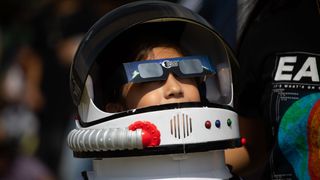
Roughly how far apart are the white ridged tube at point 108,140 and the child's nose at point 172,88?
0.60ft

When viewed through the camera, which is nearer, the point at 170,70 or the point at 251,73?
the point at 170,70

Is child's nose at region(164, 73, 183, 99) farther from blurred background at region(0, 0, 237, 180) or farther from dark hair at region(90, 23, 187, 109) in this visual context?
blurred background at region(0, 0, 237, 180)

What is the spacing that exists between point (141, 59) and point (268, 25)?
548 mm

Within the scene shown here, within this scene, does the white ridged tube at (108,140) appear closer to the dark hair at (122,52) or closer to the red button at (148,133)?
the red button at (148,133)

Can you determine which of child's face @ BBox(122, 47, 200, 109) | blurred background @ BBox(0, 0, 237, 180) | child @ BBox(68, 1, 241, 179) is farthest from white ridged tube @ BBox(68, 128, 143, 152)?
blurred background @ BBox(0, 0, 237, 180)

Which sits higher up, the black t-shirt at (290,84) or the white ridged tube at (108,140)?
the black t-shirt at (290,84)

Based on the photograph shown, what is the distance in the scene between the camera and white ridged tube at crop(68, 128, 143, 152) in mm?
2432

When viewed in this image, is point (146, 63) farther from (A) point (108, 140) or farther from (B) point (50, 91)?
(B) point (50, 91)

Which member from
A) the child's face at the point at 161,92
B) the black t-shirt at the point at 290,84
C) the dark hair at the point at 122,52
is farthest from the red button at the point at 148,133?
the black t-shirt at the point at 290,84

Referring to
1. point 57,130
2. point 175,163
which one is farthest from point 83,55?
point 57,130

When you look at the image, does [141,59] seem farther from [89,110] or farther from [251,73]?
[251,73]

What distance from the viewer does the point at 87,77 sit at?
8.60 ft

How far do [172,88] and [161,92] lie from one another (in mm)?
37

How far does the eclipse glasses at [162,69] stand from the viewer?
8.48 ft
